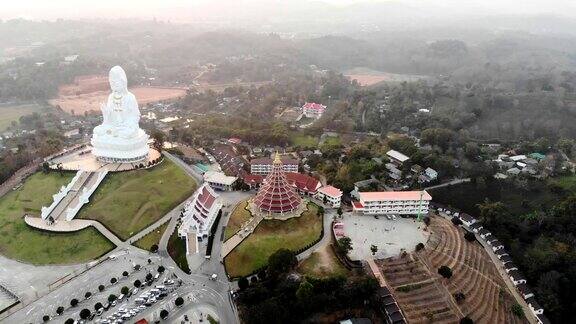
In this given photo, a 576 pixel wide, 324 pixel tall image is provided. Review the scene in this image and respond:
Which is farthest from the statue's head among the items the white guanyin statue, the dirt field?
the dirt field

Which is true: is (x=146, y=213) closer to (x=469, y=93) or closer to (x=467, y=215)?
(x=467, y=215)

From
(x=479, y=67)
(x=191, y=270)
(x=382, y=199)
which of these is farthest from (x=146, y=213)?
(x=479, y=67)

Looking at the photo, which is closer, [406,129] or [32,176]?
[32,176]

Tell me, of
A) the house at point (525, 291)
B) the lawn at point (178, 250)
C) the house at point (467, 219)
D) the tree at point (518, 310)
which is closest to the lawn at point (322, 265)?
the lawn at point (178, 250)

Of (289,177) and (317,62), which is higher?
(289,177)

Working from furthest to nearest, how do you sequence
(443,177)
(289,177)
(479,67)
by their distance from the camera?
(479,67)
(443,177)
(289,177)

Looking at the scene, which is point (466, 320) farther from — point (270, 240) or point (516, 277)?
point (270, 240)

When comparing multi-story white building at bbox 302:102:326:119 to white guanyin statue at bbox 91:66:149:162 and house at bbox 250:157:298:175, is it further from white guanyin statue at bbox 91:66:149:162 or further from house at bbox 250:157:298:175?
white guanyin statue at bbox 91:66:149:162
